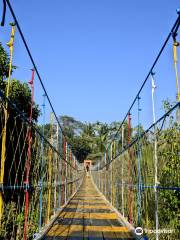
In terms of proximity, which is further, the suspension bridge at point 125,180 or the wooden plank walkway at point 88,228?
the wooden plank walkway at point 88,228

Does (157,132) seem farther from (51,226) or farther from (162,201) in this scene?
(51,226)

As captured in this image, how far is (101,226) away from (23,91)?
5.25 m

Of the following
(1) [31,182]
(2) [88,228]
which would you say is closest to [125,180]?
(2) [88,228]

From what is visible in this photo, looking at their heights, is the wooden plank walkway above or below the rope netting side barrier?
below

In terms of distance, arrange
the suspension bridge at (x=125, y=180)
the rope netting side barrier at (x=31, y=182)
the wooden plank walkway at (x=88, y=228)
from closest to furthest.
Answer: the suspension bridge at (x=125, y=180) → the rope netting side barrier at (x=31, y=182) → the wooden plank walkway at (x=88, y=228)

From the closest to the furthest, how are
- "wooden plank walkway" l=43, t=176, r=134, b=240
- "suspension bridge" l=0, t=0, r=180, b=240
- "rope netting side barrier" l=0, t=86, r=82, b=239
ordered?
"suspension bridge" l=0, t=0, r=180, b=240 < "rope netting side barrier" l=0, t=86, r=82, b=239 < "wooden plank walkway" l=43, t=176, r=134, b=240

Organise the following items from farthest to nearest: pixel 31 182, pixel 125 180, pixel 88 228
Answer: pixel 125 180 → pixel 88 228 → pixel 31 182

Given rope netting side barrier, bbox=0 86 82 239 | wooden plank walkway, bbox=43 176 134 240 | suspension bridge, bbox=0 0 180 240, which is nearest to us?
suspension bridge, bbox=0 0 180 240

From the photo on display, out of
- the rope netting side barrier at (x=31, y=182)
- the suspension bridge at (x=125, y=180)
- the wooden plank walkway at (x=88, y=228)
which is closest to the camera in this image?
the suspension bridge at (x=125, y=180)

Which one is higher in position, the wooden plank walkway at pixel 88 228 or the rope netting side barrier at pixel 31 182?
the rope netting side barrier at pixel 31 182

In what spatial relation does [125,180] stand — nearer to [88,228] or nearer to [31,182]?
[88,228]

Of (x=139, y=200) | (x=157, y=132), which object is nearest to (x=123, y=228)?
(x=139, y=200)

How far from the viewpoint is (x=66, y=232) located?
3.61 metres

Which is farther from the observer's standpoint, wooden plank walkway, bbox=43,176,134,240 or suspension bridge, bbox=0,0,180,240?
wooden plank walkway, bbox=43,176,134,240
